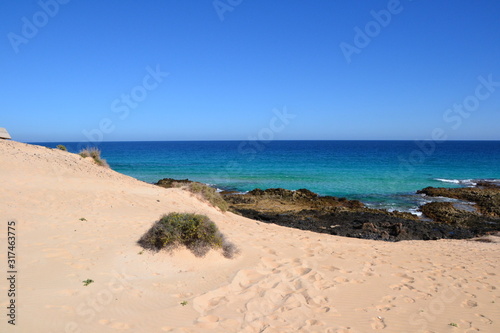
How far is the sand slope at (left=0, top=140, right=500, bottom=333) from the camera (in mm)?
5188

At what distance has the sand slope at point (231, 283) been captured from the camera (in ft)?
17.0

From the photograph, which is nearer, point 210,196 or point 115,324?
point 115,324

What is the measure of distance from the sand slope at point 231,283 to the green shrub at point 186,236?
0.25 metres

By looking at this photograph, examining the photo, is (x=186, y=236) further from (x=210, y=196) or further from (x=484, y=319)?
(x=210, y=196)

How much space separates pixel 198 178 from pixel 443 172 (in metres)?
34.6

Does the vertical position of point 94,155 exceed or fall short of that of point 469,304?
it exceeds it

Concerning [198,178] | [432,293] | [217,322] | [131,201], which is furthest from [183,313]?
[198,178]

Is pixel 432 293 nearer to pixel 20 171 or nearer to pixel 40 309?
pixel 40 309

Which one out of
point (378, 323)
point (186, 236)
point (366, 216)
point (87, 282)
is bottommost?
point (366, 216)

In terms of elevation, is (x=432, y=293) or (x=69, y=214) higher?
(x=69, y=214)

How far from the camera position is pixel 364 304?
20.2 ft
